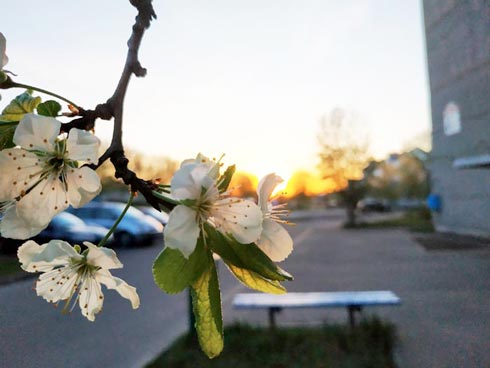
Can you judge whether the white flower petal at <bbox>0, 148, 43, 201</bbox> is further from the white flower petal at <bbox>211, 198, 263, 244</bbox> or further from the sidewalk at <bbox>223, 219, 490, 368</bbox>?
the sidewalk at <bbox>223, 219, 490, 368</bbox>

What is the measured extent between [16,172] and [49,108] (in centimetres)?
7

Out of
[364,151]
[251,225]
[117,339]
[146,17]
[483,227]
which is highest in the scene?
[364,151]

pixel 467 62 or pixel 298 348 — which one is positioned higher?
pixel 467 62

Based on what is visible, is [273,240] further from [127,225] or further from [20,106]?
[127,225]

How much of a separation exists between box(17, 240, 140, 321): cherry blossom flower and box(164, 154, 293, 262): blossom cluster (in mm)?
92

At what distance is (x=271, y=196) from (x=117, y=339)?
12.4 feet

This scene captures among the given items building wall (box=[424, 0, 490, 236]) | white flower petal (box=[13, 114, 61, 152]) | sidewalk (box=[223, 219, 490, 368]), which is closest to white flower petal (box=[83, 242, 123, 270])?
white flower petal (box=[13, 114, 61, 152])

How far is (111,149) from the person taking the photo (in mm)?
374

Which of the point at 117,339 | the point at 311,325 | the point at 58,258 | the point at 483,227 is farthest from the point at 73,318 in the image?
the point at 58,258

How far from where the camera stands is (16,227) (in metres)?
0.37

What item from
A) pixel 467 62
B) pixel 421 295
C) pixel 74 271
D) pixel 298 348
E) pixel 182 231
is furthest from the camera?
pixel 421 295

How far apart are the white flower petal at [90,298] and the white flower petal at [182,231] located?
172 mm

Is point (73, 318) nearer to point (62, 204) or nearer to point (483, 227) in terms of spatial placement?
point (483, 227)

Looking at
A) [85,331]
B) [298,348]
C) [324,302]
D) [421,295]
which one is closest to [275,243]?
[298,348]
